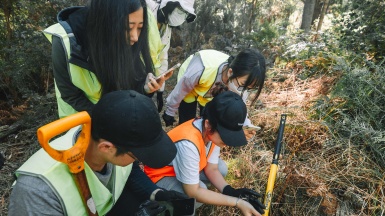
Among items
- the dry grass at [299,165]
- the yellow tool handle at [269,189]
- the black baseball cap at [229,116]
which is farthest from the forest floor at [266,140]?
the black baseball cap at [229,116]

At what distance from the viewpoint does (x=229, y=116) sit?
70.5 inches

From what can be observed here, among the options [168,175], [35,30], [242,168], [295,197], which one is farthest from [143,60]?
[35,30]

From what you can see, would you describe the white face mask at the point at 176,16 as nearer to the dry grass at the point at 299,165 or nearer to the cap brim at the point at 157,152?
Answer: the dry grass at the point at 299,165

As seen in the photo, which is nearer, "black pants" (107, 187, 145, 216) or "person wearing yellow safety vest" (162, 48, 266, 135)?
"black pants" (107, 187, 145, 216)

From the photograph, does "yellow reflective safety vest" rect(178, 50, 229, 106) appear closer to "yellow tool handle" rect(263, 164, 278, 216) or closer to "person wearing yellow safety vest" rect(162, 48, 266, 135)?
"person wearing yellow safety vest" rect(162, 48, 266, 135)

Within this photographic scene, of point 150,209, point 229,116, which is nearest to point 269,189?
point 229,116

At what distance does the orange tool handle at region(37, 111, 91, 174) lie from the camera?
978mm

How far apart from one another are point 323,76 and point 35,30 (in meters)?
3.97

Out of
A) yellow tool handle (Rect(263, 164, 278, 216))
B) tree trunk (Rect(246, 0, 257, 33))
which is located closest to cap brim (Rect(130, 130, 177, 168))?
yellow tool handle (Rect(263, 164, 278, 216))

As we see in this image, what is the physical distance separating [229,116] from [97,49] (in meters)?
0.89

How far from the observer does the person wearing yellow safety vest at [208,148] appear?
Result: 1.82 m

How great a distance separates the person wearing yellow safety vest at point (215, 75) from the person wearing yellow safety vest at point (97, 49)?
54 centimetres

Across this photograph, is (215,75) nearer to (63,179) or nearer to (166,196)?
(166,196)

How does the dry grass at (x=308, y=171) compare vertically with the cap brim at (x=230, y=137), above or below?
below
